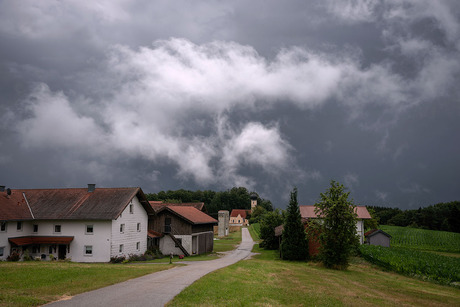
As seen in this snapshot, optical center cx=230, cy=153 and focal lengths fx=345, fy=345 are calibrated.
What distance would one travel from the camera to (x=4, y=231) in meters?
34.9

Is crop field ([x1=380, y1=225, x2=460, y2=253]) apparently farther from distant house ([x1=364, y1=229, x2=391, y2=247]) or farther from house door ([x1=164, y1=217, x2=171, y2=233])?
house door ([x1=164, y1=217, x2=171, y2=233])

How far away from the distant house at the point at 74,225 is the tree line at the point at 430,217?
8741cm

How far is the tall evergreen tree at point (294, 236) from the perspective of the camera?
38.0 meters

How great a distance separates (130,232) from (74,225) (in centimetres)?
598

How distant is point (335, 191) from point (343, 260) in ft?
20.7

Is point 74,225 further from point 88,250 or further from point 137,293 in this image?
point 137,293

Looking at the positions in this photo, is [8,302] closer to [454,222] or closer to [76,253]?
[76,253]

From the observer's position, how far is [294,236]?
38375 mm

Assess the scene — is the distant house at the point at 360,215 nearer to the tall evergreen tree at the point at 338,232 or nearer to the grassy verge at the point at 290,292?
the tall evergreen tree at the point at 338,232

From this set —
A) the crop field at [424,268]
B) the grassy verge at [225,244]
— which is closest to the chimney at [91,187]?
the grassy verge at [225,244]

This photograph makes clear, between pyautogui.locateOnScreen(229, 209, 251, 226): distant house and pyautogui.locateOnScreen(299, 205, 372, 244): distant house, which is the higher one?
pyautogui.locateOnScreen(299, 205, 372, 244): distant house

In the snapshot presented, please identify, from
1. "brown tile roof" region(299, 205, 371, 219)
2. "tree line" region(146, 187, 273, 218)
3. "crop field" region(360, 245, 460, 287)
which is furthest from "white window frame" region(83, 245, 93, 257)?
"tree line" region(146, 187, 273, 218)

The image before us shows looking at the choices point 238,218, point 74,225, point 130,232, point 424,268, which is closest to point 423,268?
point 424,268

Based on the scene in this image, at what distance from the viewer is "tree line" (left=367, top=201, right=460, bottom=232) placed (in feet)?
359
